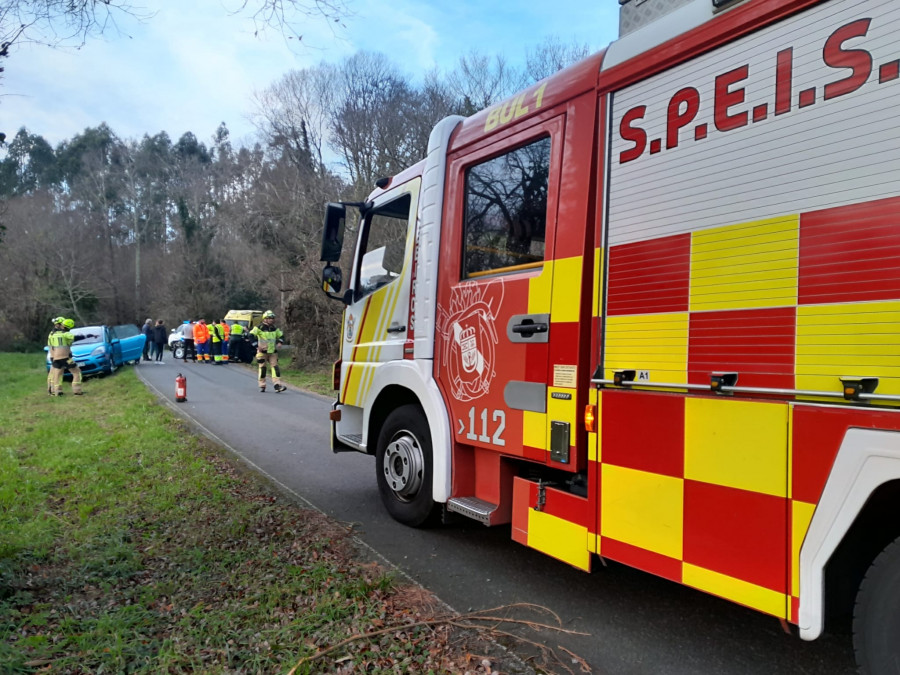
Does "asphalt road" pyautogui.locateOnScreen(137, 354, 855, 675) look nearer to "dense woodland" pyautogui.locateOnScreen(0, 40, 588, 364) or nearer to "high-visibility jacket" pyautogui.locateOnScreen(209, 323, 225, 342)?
"dense woodland" pyautogui.locateOnScreen(0, 40, 588, 364)

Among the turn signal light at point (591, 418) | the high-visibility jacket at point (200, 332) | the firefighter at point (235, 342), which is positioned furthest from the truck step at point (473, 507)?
the high-visibility jacket at point (200, 332)

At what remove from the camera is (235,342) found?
2486cm

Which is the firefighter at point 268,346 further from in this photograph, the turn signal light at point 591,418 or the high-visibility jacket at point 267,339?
the turn signal light at point 591,418

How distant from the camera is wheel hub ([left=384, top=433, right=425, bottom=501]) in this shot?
14.6 feet

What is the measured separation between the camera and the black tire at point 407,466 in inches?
173

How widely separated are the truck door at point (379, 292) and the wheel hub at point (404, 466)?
0.58 m

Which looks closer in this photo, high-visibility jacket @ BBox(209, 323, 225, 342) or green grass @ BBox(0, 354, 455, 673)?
green grass @ BBox(0, 354, 455, 673)

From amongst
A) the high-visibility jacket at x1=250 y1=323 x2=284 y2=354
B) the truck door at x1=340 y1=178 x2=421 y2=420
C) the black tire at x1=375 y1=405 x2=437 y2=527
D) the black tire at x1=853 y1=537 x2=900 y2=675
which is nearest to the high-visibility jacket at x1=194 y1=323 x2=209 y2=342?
the high-visibility jacket at x1=250 y1=323 x2=284 y2=354

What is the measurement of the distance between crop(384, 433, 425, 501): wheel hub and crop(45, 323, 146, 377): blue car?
13.6m

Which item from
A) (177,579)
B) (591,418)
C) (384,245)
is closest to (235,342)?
(384,245)

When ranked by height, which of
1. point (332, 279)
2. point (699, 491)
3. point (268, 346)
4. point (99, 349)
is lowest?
point (699, 491)

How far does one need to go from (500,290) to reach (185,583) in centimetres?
250

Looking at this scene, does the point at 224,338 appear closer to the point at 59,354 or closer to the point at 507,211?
the point at 59,354

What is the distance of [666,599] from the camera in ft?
11.3
